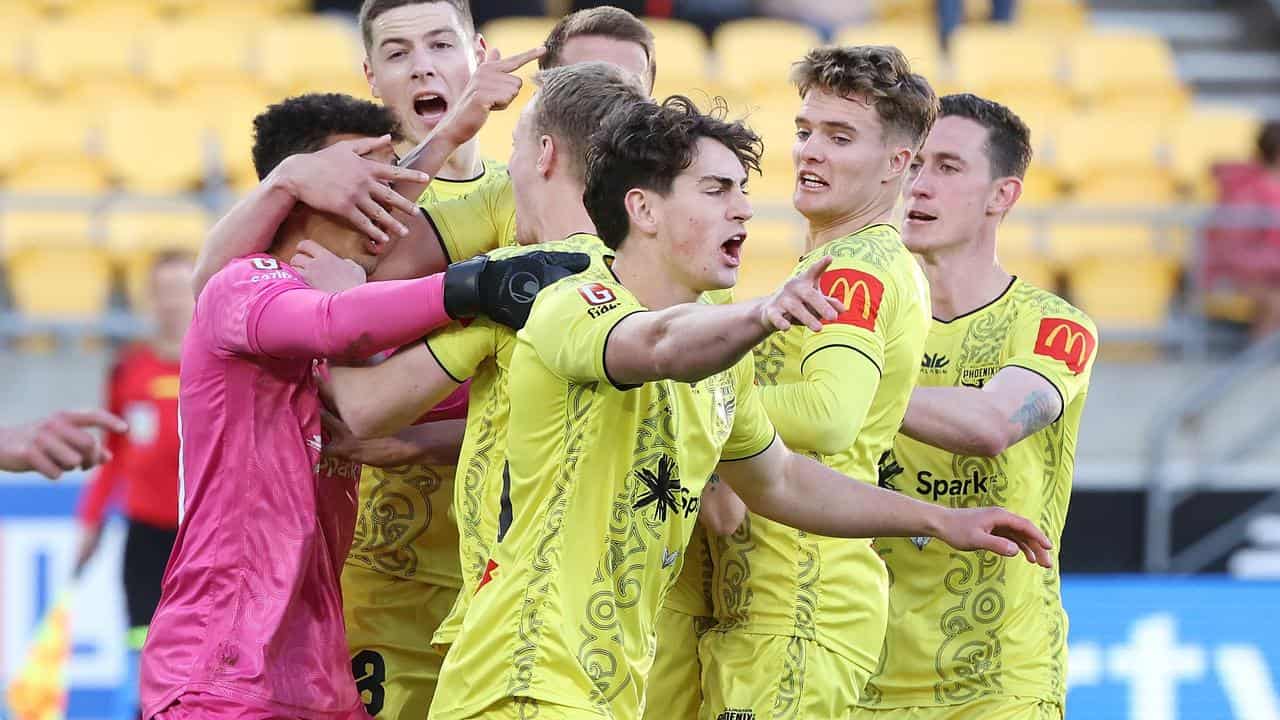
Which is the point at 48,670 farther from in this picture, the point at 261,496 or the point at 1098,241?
the point at 1098,241

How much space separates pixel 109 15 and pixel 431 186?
8.25 m

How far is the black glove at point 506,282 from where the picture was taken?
332 centimetres

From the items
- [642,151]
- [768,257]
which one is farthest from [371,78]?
[768,257]

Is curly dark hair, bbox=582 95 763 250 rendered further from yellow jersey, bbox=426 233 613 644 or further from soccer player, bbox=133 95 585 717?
soccer player, bbox=133 95 585 717

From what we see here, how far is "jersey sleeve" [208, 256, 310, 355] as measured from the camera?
3.50m

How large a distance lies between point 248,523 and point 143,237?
6933 millimetres

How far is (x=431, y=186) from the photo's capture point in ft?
15.0

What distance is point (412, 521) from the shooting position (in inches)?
175

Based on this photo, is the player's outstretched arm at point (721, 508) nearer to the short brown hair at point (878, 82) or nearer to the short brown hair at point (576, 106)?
the short brown hair at point (576, 106)

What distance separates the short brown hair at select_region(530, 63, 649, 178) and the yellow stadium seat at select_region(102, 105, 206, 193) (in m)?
7.49

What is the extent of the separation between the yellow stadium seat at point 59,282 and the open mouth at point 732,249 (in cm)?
747

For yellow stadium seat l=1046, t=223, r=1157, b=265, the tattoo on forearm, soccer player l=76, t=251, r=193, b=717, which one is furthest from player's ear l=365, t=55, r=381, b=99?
yellow stadium seat l=1046, t=223, r=1157, b=265

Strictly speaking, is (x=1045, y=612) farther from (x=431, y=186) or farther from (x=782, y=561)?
(x=431, y=186)

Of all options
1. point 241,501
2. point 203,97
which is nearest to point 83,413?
point 241,501
